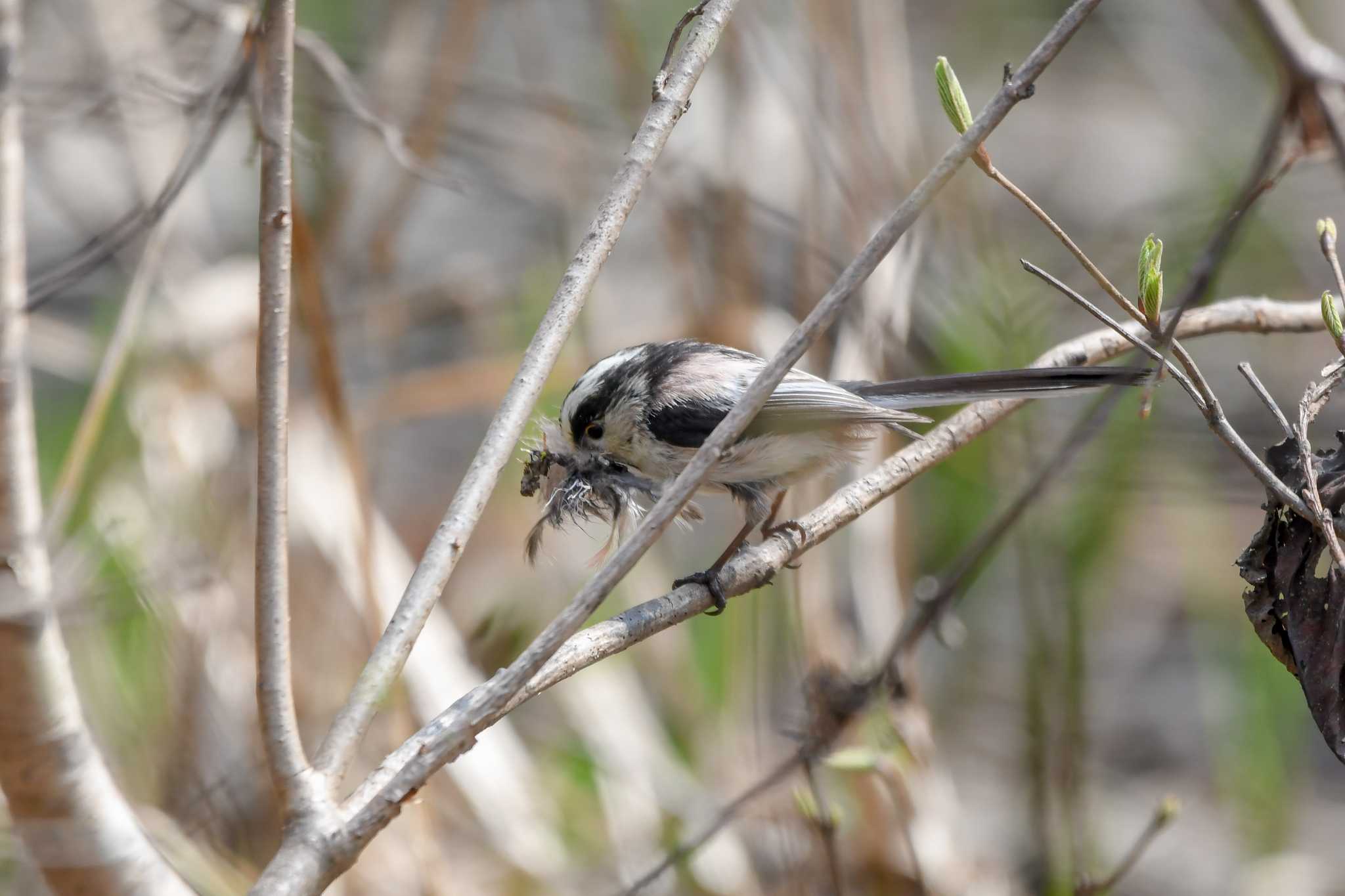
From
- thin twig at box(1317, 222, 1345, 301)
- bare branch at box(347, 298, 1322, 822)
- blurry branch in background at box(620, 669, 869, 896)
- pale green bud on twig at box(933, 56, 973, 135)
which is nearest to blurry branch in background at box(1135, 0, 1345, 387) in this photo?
thin twig at box(1317, 222, 1345, 301)

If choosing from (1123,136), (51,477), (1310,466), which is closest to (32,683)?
(1310,466)

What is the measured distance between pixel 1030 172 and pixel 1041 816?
14.5 ft

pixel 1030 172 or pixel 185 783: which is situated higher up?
pixel 1030 172

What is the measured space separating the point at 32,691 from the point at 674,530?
7.65ft

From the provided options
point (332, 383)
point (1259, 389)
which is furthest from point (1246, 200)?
point (332, 383)

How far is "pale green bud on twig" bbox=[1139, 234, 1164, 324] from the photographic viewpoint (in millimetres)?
1263

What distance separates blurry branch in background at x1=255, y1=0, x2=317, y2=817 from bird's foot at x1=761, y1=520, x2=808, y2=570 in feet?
2.79

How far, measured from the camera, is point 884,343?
2.87 m

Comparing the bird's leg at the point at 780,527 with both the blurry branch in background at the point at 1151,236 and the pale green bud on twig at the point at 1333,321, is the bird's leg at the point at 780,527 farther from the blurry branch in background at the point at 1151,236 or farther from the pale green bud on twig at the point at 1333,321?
the pale green bud on twig at the point at 1333,321

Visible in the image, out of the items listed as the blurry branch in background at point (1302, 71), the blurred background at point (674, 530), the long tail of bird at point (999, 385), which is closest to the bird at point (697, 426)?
the long tail of bird at point (999, 385)

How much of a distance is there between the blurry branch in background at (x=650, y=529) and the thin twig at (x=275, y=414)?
0.13 m

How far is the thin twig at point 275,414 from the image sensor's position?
49.4 inches

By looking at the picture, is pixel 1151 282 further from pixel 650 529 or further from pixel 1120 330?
pixel 650 529

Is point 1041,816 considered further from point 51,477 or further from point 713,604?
point 51,477
